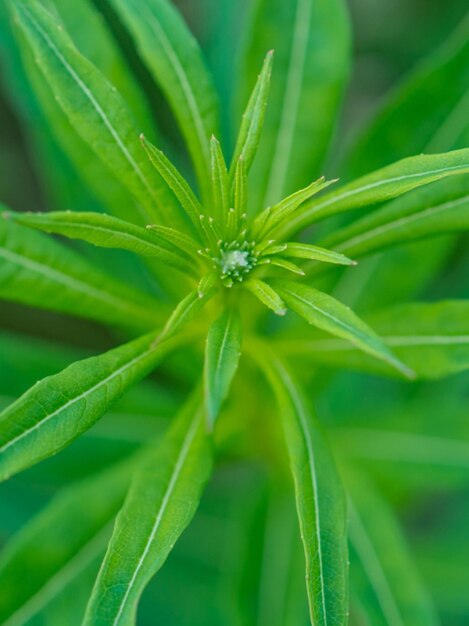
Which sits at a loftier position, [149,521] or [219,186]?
[219,186]

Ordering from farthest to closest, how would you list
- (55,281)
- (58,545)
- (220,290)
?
(58,545) < (55,281) < (220,290)

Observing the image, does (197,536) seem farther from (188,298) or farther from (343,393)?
(188,298)

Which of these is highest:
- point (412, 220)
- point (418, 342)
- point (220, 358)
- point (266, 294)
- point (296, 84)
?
point (296, 84)

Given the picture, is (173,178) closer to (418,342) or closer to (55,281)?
(55,281)

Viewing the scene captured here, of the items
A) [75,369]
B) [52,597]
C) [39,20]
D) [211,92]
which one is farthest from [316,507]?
[39,20]

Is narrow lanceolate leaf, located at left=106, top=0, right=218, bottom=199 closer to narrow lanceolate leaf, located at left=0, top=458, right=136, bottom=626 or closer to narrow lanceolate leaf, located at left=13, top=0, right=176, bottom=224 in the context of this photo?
narrow lanceolate leaf, located at left=13, top=0, right=176, bottom=224

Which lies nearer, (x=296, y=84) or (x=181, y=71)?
(x=181, y=71)

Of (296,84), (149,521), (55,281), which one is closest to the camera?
(149,521)

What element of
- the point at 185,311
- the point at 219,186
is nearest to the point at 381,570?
the point at 185,311
